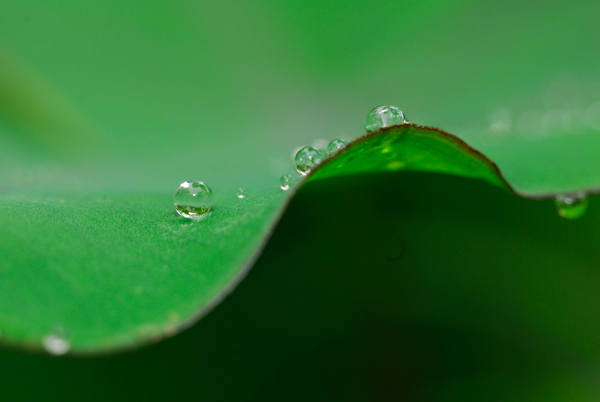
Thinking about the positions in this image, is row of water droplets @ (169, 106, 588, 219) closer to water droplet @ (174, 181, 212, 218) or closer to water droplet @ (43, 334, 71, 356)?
water droplet @ (174, 181, 212, 218)

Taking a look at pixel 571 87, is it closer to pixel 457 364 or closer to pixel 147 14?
pixel 457 364

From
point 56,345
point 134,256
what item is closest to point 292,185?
point 134,256

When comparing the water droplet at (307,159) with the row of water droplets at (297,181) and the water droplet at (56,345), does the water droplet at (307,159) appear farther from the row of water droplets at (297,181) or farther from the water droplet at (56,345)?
the water droplet at (56,345)

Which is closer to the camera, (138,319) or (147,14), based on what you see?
(138,319)

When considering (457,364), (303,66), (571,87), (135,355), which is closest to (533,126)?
(571,87)

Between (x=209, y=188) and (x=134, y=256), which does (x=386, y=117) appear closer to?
(x=209, y=188)
